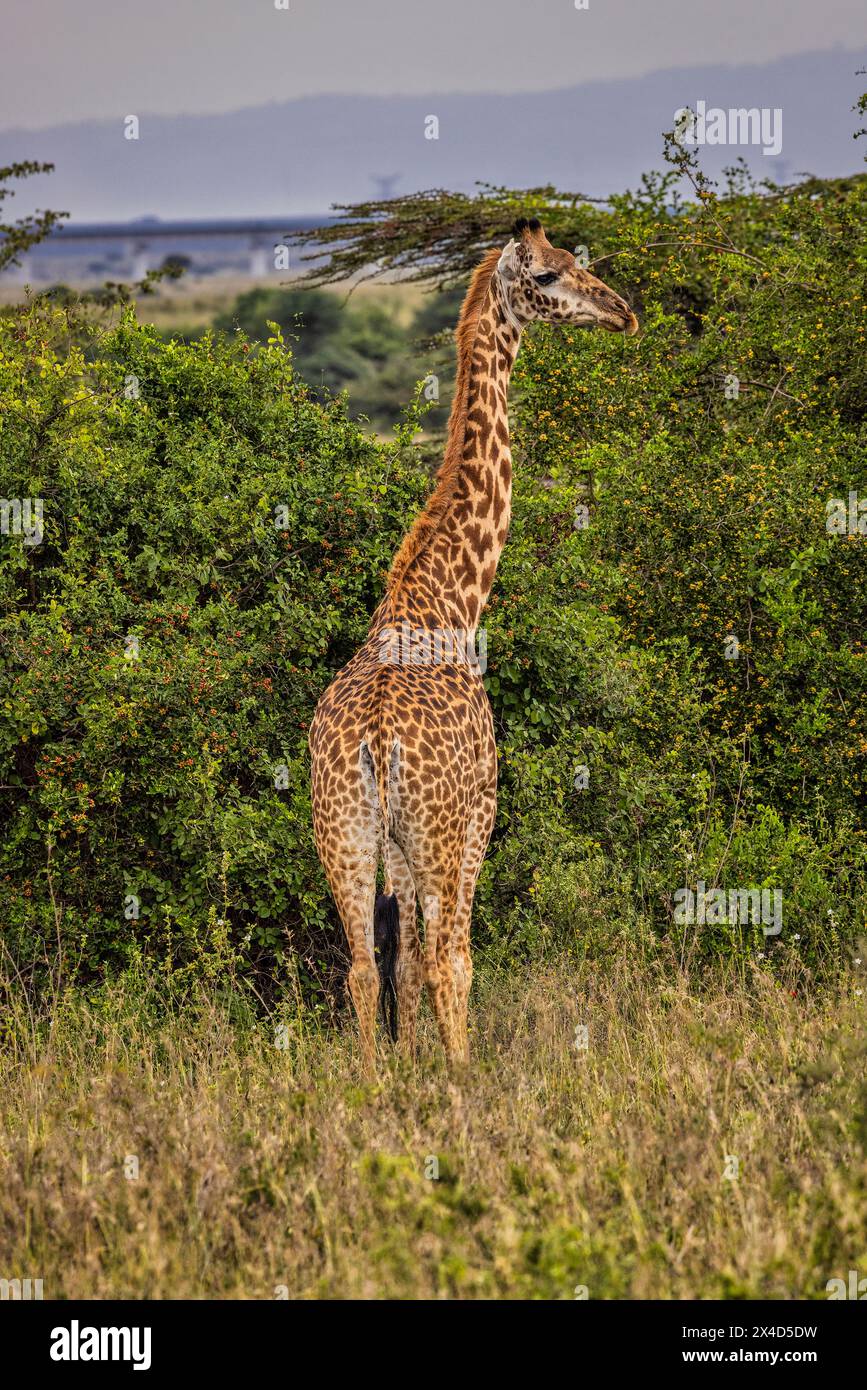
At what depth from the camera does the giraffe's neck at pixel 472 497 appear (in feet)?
23.5

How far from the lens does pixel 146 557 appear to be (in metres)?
8.90

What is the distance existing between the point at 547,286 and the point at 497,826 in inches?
123

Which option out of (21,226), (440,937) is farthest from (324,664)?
(21,226)

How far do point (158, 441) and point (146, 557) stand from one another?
4.17ft

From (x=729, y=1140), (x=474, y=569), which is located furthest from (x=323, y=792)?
(x=729, y=1140)

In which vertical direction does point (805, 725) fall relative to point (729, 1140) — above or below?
above

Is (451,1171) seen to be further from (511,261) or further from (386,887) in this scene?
(511,261)

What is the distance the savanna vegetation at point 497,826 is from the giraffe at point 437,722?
59 centimetres

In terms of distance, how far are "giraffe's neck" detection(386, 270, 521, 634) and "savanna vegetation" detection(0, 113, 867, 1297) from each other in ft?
4.47

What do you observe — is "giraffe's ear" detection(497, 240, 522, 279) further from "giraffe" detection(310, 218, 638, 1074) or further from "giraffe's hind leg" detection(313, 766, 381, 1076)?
"giraffe's hind leg" detection(313, 766, 381, 1076)

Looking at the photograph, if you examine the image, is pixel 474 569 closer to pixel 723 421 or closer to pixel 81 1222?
pixel 81 1222

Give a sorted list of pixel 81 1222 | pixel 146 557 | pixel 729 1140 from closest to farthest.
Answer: pixel 81 1222, pixel 729 1140, pixel 146 557

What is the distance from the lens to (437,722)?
6.28 meters

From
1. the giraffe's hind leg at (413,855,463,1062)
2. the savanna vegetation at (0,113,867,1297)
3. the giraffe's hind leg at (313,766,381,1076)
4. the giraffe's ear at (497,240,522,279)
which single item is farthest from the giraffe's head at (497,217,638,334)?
the giraffe's hind leg at (413,855,463,1062)
